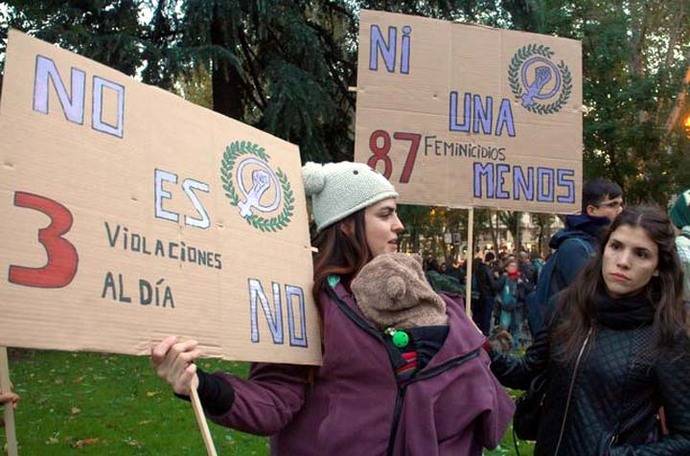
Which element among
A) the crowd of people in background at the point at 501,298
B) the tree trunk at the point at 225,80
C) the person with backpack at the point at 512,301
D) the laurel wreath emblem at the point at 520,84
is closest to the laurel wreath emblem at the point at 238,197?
the laurel wreath emblem at the point at 520,84

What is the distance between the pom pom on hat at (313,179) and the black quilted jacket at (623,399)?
0.97 meters

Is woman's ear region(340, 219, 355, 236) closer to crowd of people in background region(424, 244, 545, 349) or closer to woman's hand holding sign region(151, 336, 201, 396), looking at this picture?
woman's hand holding sign region(151, 336, 201, 396)

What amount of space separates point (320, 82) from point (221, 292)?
9.90 metres

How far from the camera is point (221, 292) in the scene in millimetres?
2062

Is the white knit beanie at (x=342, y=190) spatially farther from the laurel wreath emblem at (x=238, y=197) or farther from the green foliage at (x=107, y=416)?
the green foliage at (x=107, y=416)

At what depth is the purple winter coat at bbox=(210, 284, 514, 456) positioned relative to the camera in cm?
194

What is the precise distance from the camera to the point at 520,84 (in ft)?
14.3

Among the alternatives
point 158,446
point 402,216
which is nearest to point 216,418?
point 158,446

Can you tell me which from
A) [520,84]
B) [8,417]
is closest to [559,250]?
[520,84]

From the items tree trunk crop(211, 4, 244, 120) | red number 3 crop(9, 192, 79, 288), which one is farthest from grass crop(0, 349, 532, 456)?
tree trunk crop(211, 4, 244, 120)

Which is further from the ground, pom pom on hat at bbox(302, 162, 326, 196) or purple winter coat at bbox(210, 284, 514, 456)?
pom pom on hat at bbox(302, 162, 326, 196)

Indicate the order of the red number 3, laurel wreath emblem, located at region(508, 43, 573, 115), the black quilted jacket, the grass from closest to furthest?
the red number 3, the black quilted jacket, laurel wreath emblem, located at region(508, 43, 573, 115), the grass

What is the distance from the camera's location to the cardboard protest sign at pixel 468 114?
4023 millimetres

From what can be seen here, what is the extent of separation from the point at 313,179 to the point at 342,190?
0.14 m
